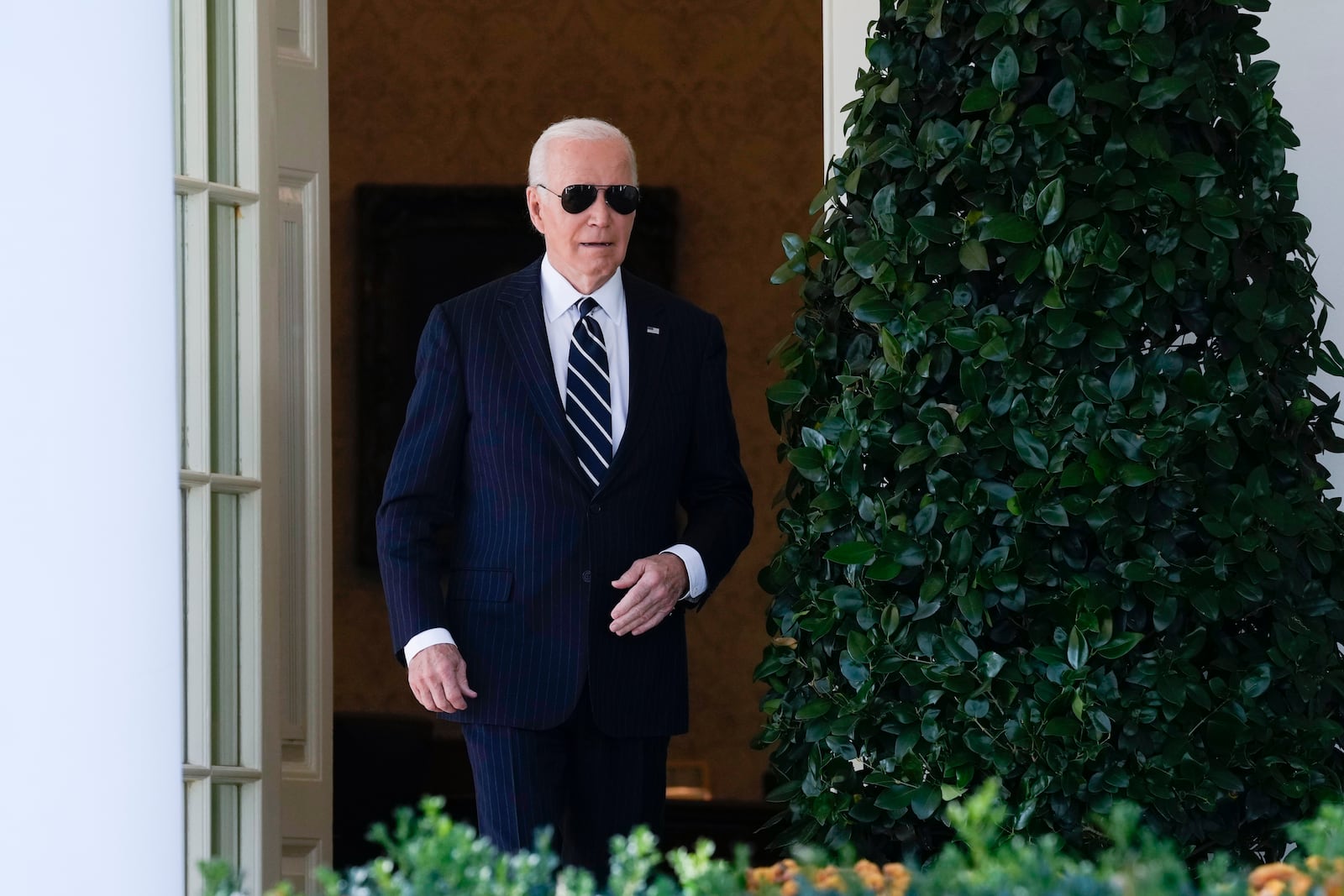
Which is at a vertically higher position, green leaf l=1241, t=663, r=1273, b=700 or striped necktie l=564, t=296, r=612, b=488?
striped necktie l=564, t=296, r=612, b=488

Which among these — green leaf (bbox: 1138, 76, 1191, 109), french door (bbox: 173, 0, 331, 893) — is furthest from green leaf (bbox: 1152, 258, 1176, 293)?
french door (bbox: 173, 0, 331, 893)

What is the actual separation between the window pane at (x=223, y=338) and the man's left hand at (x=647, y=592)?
0.96 m

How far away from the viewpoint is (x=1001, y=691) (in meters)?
2.31

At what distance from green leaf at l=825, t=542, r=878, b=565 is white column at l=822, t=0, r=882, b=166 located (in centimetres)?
117

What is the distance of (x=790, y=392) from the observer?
2.62 meters

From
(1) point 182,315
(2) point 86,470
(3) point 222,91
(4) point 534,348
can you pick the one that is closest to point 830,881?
(2) point 86,470

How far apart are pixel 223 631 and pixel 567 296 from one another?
980mm

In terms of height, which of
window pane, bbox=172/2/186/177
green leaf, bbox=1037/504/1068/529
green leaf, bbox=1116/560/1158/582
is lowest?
green leaf, bbox=1116/560/1158/582

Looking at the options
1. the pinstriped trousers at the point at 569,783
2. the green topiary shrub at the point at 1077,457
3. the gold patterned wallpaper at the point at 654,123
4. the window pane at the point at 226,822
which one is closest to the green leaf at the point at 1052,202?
the green topiary shrub at the point at 1077,457

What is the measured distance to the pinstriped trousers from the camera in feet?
8.63

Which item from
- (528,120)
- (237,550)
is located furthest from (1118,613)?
(528,120)

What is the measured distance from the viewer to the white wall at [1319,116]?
312 centimetres

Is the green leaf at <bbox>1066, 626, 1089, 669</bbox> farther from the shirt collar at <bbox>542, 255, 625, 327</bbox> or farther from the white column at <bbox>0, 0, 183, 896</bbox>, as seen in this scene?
the white column at <bbox>0, 0, 183, 896</bbox>

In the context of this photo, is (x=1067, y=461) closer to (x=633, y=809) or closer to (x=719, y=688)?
(x=633, y=809)
